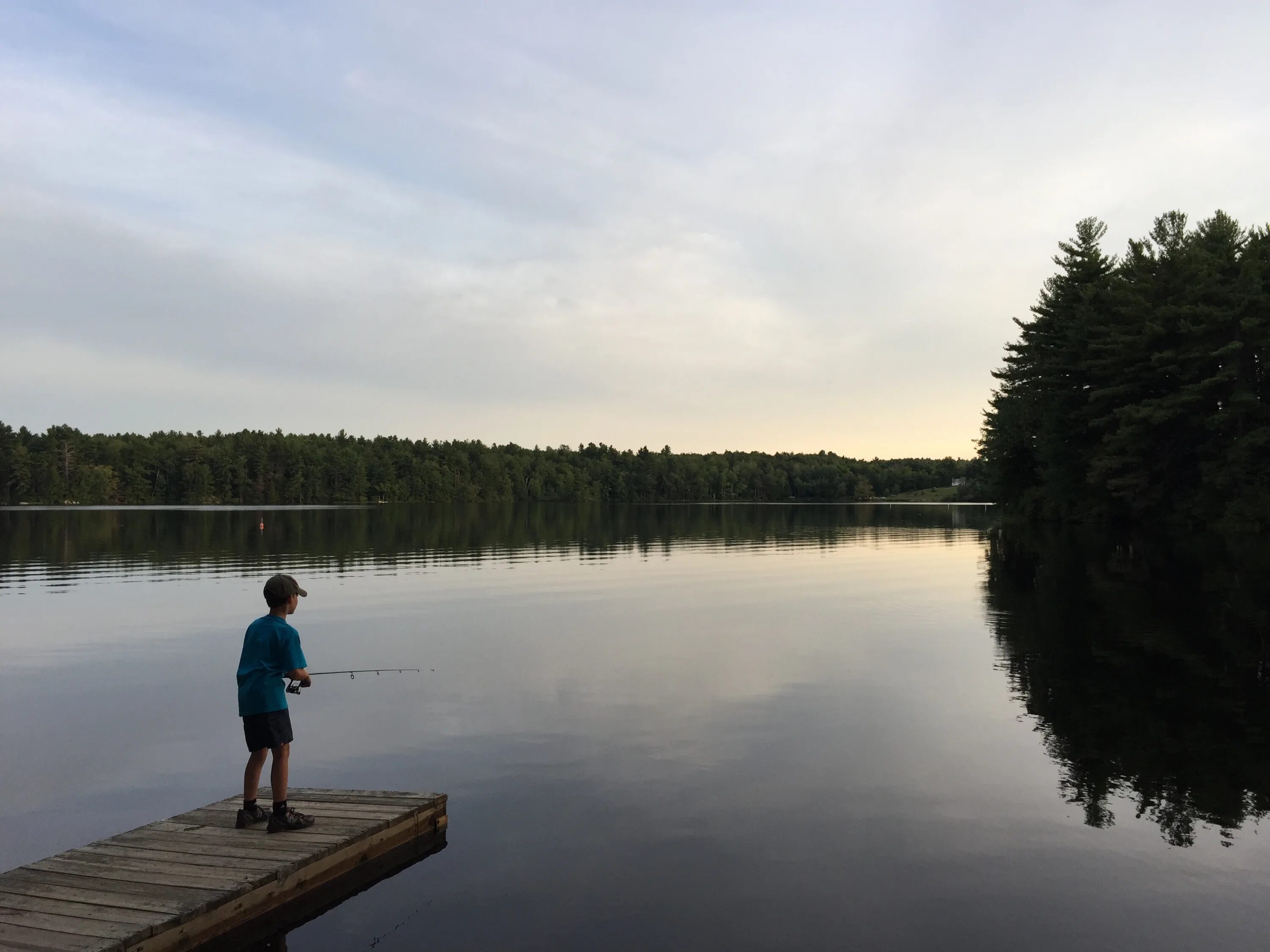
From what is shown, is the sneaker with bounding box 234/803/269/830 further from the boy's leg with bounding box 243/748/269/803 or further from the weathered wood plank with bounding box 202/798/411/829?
the weathered wood plank with bounding box 202/798/411/829

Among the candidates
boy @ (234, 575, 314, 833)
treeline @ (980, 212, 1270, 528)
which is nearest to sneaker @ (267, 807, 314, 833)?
boy @ (234, 575, 314, 833)

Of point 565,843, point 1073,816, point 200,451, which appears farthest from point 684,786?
point 200,451

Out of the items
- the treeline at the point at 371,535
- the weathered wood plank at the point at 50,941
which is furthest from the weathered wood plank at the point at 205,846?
the treeline at the point at 371,535

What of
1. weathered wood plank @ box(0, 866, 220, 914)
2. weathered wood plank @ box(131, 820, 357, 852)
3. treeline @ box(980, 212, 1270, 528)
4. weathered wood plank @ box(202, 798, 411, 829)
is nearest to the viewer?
weathered wood plank @ box(0, 866, 220, 914)

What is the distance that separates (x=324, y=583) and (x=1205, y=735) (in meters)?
27.2

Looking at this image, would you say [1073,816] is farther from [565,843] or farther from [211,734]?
[211,734]

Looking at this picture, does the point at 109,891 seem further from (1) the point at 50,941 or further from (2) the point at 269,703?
(2) the point at 269,703

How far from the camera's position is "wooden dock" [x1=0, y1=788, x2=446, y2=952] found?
6277 millimetres

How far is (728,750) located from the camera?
11.8 meters

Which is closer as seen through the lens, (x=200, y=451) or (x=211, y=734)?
(x=211, y=734)

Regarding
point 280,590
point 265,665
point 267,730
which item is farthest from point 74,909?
point 280,590

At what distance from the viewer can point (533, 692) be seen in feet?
50.2

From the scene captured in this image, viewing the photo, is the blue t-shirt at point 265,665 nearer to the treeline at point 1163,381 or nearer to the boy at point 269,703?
the boy at point 269,703

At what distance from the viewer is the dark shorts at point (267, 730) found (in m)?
8.16
